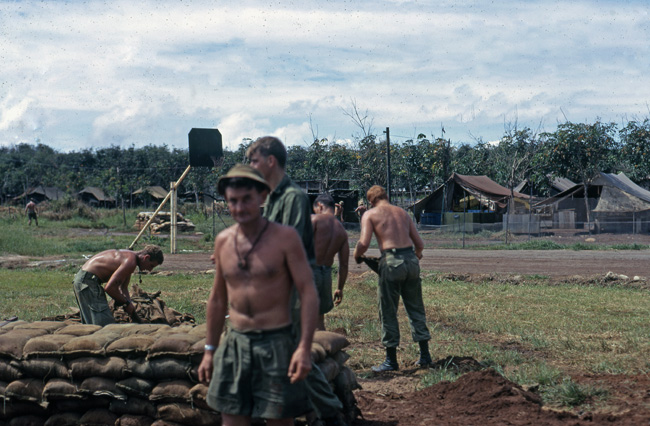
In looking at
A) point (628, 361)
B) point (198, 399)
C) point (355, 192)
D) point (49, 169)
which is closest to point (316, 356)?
point (198, 399)

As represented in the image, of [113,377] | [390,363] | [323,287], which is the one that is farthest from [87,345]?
[390,363]

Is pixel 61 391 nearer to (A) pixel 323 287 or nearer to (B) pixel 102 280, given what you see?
(A) pixel 323 287

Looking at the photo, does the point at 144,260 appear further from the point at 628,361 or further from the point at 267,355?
the point at 628,361

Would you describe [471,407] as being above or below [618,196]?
below

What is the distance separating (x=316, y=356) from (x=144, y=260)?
3372mm

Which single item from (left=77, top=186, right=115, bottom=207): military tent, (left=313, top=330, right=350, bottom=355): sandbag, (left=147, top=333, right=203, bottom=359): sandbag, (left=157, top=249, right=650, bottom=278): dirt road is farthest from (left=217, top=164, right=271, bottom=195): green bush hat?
(left=77, top=186, right=115, bottom=207): military tent

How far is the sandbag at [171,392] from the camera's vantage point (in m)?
4.52

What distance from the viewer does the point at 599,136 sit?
35.8 m

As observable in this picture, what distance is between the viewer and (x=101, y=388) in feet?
15.6

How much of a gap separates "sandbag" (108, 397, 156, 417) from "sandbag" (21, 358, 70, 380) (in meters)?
0.46

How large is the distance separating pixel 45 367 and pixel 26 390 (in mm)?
229

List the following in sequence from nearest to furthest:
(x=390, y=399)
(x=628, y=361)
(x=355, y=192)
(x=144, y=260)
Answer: (x=390, y=399) < (x=628, y=361) < (x=144, y=260) < (x=355, y=192)

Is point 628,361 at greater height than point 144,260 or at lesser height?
lesser

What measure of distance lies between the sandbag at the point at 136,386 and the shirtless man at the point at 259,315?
1.34 m
